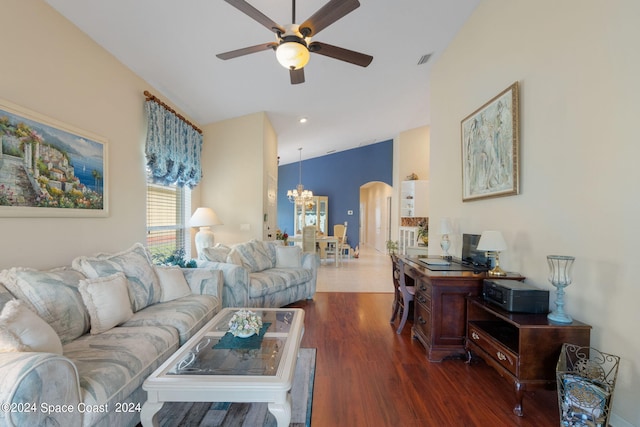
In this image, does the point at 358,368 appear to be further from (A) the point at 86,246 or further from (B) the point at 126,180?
(B) the point at 126,180

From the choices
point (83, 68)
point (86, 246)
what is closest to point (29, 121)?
point (83, 68)

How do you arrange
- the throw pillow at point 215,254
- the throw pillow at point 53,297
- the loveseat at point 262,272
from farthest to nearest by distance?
the throw pillow at point 215,254, the loveseat at point 262,272, the throw pillow at point 53,297

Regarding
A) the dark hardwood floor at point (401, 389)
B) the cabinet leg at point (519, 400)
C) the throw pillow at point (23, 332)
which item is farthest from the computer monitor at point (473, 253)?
the throw pillow at point (23, 332)

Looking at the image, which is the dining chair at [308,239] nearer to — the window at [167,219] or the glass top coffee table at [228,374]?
the window at [167,219]

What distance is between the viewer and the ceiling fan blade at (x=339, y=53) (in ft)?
7.03

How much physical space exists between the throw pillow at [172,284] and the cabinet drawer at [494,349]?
2629mm

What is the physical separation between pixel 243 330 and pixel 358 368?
1086 millimetres

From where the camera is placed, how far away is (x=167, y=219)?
158 inches

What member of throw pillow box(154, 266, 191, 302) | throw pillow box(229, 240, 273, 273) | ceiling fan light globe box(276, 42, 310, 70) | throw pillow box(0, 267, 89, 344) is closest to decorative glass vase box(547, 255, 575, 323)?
ceiling fan light globe box(276, 42, 310, 70)

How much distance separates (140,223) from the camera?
329 cm

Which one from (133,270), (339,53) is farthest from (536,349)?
(133,270)

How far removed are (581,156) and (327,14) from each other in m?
1.91

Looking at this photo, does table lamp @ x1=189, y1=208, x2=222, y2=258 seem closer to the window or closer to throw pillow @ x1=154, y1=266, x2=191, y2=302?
the window

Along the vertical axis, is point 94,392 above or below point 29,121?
below
